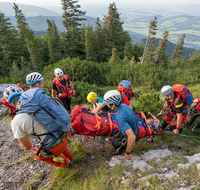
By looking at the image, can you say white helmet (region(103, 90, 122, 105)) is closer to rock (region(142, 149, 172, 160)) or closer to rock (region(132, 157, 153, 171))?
rock (region(132, 157, 153, 171))

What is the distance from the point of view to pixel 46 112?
6.86 feet

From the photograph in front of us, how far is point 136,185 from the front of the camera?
2473mm

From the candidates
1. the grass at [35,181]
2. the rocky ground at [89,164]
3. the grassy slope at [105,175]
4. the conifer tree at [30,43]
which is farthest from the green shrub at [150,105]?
the conifer tree at [30,43]

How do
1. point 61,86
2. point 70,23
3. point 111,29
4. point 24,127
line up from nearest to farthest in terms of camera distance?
point 24,127, point 61,86, point 70,23, point 111,29

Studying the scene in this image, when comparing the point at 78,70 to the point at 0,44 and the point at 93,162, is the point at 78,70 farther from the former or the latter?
the point at 0,44

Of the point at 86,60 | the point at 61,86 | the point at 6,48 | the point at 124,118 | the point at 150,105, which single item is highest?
the point at 124,118

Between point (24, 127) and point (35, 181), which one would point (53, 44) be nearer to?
point (35, 181)

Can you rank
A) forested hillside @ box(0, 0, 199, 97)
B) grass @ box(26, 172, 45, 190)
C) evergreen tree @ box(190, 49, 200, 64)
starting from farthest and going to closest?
evergreen tree @ box(190, 49, 200, 64) → forested hillside @ box(0, 0, 199, 97) → grass @ box(26, 172, 45, 190)

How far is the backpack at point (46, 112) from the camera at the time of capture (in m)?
1.99

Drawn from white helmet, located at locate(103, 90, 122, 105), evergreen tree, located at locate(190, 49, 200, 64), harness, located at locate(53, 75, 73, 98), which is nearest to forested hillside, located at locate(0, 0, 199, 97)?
harness, located at locate(53, 75, 73, 98)

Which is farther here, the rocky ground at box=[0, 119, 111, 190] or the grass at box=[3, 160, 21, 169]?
the grass at box=[3, 160, 21, 169]

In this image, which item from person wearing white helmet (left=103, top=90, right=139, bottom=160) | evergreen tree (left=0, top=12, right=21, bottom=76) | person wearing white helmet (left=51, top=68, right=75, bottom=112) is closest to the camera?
person wearing white helmet (left=103, top=90, right=139, bottom=160)

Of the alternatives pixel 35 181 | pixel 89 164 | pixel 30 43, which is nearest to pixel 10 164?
pixel 35 181

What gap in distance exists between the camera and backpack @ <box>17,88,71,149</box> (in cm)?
199
